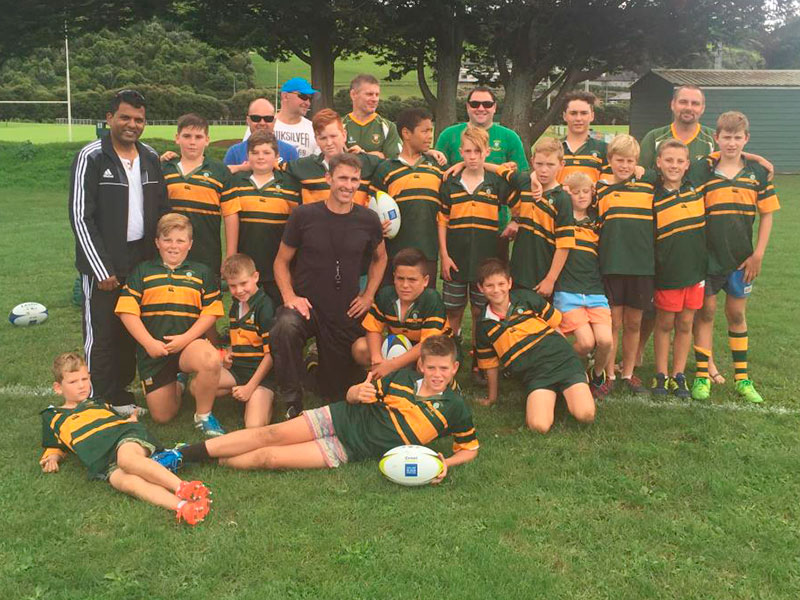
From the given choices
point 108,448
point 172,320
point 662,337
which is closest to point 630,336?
point 662,337

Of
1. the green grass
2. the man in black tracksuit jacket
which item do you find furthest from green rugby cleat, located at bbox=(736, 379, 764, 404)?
the green grass

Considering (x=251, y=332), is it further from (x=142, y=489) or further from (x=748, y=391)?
(x=748, y=391)

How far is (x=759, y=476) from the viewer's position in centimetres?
376

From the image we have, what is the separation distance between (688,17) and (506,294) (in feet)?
59.1

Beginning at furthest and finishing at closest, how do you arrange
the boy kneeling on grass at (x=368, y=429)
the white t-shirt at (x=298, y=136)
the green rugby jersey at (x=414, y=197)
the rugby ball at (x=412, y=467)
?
the white t-shirt at (x=298, y=136) → the green rugby jersey at (x=414, y=197) → the boy kneeling on grass at (x=368, y=429) → the rugby ball at (x=412, y=467)

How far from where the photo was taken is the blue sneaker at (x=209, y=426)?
433cm

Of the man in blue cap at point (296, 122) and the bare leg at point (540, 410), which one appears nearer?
the bare leg at point (540, 410)

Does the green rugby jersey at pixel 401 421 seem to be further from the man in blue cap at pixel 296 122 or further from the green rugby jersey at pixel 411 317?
the man in blue cap at pixel 296 122

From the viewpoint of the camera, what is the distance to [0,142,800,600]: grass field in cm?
286

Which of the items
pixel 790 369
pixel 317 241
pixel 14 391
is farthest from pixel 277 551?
pixel 790 369

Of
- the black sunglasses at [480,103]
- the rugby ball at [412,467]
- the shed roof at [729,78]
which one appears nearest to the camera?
the rugby ball at [412,467]

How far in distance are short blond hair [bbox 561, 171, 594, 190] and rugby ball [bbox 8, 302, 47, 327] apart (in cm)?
503

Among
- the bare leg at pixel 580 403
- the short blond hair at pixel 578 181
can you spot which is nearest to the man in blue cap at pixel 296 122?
the short blond hair at pixel 578 181

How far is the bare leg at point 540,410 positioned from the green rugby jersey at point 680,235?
4.06 ft
